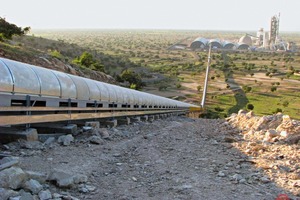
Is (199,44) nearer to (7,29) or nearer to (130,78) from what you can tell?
(130,78)

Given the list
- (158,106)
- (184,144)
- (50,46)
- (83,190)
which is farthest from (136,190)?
(50,46)

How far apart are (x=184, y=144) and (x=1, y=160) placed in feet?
20.4

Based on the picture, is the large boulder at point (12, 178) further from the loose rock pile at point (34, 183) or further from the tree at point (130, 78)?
the tree at point (130, 78)

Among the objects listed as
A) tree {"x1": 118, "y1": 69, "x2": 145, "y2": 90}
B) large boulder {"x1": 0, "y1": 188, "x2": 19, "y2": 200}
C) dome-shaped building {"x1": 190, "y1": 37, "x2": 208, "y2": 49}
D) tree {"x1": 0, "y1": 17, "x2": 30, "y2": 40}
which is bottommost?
tree {"x1": 118, "y1": 69, "x2": 145, "y2": 90}

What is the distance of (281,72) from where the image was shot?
9325 cm

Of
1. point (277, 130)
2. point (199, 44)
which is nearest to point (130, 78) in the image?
point (277, 130)

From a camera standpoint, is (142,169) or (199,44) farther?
(199,44)

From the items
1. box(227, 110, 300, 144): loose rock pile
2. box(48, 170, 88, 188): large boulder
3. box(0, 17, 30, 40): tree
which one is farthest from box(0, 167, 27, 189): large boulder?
box(0, 17, 30, 40): tree

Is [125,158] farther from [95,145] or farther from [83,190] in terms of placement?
[83,190]

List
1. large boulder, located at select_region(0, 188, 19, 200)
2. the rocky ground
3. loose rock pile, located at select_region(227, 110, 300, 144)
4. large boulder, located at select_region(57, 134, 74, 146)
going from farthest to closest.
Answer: loose rock pile, located at select_region(227, 110, 300, 144) → large boulder, located at select_region(57, 134, 74, 146) → the rocky ground → large boulder, located at select_region(0, 188, 19, 200)

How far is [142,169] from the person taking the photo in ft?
25.2

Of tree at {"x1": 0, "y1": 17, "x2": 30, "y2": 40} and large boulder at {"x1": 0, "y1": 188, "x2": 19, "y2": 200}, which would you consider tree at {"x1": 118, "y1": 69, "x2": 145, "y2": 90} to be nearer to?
tree at {"x1": 0, "y1": 17, "x2": 30, "y2": 40}

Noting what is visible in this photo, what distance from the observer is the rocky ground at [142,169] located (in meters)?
5.80

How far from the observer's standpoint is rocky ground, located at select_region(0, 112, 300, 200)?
580 centimetres
